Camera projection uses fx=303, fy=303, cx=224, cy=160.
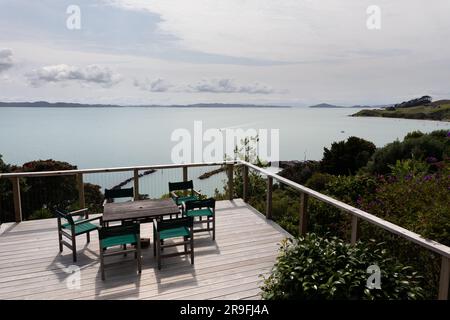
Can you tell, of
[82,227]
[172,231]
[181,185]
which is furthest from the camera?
[181,185]

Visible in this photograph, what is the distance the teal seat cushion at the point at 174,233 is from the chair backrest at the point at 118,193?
150cm

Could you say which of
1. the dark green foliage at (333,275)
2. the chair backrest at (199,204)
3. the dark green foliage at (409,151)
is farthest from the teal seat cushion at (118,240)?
the dark green foliage at (409,151)

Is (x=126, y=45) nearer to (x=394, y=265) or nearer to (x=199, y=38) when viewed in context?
(x=199, y=38)

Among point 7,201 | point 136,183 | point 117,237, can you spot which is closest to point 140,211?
point 117,237

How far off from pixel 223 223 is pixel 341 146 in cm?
1204

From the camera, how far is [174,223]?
12.8 ft

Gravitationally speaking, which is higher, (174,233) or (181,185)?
(181,185)

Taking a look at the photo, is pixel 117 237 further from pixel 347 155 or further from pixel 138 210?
pixel 347 155

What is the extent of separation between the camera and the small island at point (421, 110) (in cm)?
2164

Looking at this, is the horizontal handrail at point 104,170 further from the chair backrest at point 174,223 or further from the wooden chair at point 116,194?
the chair backrest at point 174,223

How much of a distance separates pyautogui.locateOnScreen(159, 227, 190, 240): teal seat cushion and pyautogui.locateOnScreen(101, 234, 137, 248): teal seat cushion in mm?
358

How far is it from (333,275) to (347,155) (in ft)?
47.1

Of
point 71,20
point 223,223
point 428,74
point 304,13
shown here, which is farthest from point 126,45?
point 428,74
